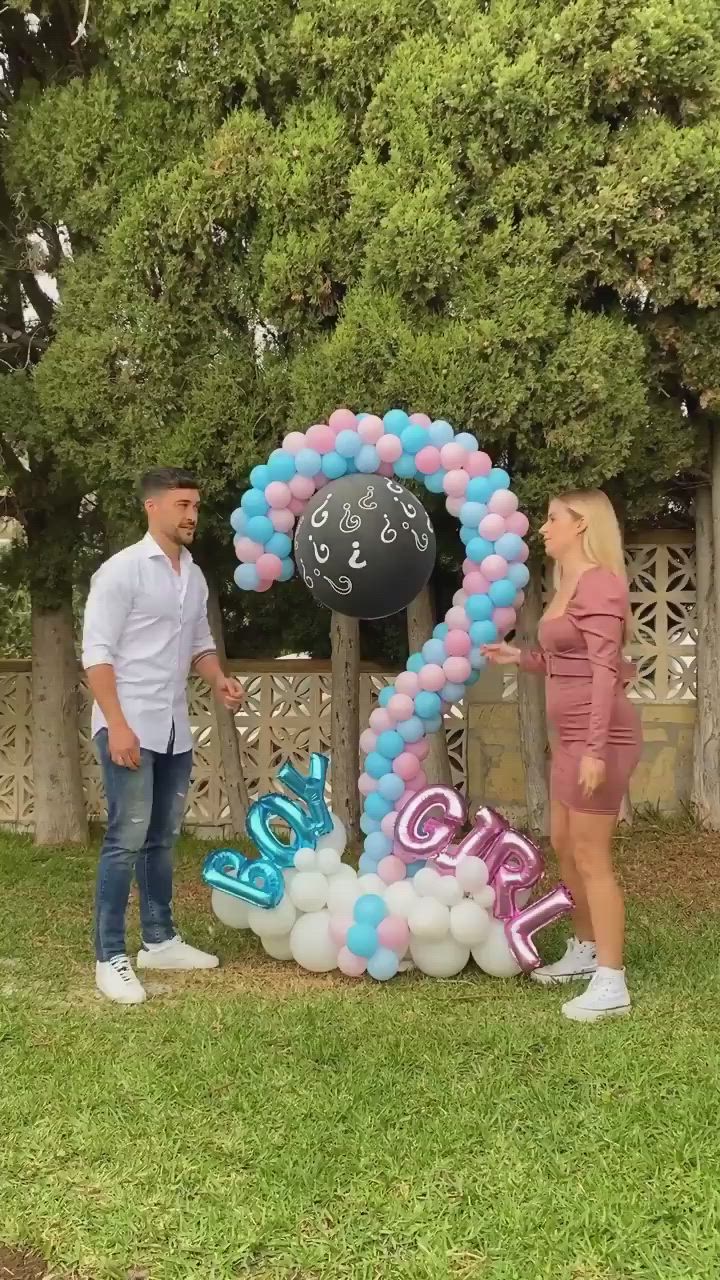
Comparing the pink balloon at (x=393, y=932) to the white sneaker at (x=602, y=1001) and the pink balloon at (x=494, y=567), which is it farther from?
the pink balloon at (x=494, y=567)

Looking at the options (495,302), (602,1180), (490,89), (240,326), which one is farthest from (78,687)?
(602,1180)

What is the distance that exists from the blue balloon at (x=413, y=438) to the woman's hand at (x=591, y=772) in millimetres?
1332

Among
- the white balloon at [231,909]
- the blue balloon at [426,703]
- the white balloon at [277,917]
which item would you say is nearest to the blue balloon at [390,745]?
the blue balloon at [426,703]

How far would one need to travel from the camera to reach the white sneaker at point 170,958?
4207 mm

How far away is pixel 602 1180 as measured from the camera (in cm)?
257

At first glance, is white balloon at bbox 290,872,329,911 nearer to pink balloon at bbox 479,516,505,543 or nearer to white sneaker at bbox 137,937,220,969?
white sneaker at bbox 137,937,220,969

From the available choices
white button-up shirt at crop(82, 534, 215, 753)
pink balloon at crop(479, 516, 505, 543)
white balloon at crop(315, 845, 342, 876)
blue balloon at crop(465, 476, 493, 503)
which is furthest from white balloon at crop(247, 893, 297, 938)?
blue balloon at crop(465, 476, 493, 503)

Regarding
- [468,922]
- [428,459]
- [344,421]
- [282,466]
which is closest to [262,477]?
[282,466]

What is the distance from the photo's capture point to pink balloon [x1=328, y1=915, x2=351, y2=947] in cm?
397

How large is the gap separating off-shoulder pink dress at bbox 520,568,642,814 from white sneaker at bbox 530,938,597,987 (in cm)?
66

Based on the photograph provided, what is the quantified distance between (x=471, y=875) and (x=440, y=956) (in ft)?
1.05

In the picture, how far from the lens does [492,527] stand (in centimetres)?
402

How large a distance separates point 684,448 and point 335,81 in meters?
2.41

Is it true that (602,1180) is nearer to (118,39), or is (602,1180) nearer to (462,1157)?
(462,1157)
